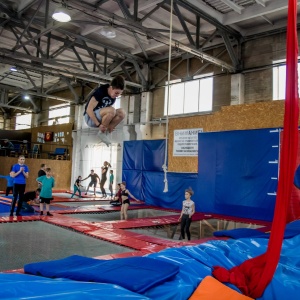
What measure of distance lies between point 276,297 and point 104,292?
135 centimetres

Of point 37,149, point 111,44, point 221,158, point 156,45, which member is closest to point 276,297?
point 221,158

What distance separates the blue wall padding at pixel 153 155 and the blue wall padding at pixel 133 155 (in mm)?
195

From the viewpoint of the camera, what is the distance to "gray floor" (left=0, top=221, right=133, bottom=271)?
365cm

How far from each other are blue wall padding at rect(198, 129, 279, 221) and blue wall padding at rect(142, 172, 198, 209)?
0.71 metres

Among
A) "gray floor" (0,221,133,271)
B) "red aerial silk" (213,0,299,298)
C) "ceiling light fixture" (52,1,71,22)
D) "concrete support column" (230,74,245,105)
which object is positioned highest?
"ceiling light fixture" (52,1,71,22)

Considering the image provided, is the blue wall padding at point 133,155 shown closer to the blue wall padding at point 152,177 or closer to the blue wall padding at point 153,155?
the blue wall padding at point 152,177

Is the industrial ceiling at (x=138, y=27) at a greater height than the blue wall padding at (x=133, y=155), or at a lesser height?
greater

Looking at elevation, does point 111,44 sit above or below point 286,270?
above

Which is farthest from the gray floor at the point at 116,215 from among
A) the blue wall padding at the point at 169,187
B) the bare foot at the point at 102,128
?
the bare foot at the point at 102,128

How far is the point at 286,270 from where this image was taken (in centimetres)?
286

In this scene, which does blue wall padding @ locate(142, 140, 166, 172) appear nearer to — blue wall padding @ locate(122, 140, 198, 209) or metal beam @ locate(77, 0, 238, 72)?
blue wall padding @ locate(122, 140, 198, 209)

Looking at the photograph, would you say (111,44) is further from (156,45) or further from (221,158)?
(221,158)

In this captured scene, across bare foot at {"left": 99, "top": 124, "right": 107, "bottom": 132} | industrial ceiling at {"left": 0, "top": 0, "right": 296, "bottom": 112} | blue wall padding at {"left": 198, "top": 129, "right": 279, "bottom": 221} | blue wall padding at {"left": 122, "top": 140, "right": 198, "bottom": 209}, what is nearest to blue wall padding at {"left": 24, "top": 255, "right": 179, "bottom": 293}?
bare foot at {"left": 99, "top": 124, "right": 107, "bottom": 132}

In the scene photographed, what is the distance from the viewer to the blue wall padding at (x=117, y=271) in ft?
7.15
